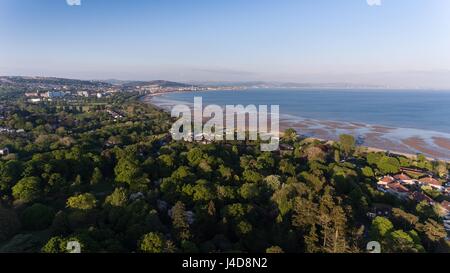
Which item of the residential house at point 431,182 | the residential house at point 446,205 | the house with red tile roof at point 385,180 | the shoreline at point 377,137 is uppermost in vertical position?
the shoreline at point 377,137

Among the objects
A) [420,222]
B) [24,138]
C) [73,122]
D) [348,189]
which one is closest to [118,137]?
[24,138]

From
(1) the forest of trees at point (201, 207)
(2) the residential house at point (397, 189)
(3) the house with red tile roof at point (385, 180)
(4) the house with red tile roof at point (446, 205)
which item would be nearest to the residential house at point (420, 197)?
(2) the residential house at point (397, 189)

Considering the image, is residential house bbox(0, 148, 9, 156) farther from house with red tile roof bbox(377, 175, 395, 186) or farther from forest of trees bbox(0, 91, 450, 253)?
house with red tile roof bbox(377, 175, 395, 186)

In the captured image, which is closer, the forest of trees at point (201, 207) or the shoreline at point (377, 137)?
the forest of trees at point (201, 207)

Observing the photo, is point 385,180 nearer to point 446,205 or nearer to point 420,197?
point 420,197

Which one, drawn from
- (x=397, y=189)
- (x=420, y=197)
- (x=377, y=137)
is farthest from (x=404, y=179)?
(x=377, y=137)

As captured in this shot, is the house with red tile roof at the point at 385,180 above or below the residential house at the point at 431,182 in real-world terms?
above

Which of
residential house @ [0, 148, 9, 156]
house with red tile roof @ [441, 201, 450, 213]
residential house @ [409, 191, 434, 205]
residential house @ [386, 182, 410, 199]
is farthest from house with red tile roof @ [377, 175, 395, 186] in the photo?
residential house @ [0, 148, 9, 156]

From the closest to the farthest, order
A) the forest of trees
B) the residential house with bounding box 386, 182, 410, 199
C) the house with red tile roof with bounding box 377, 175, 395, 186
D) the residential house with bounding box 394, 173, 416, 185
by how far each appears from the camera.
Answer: the forest of trees < the residential house with bounding box 386, 182, 410, 199 < the house with red tile roof with bounding box 377, 175, 395, 186 < the residential house with bounding box 394, 173, 416, 185

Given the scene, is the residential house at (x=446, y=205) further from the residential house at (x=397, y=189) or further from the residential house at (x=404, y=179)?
the residential house at (x=404, y=179)
